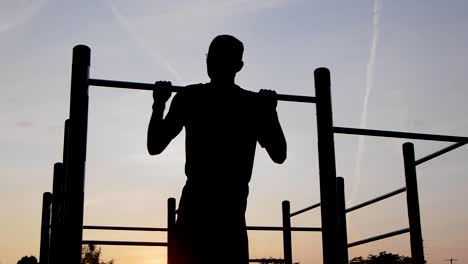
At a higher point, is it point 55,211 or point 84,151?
point 55,211

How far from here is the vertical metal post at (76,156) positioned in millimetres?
3035

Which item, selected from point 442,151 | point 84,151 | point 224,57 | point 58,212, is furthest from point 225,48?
point 58,212

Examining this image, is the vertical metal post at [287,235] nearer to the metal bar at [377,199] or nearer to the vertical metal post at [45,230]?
the metal bar at [377,199]

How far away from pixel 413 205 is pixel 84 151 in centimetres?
287

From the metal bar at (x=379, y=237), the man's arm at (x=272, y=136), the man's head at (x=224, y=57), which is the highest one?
the man's head at (x=224, y=57)

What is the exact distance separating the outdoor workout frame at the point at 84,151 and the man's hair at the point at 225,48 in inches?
24.8

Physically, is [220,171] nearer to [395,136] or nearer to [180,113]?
[180,113]

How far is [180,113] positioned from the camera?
2.59 m

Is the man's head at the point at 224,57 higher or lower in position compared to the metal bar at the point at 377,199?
higher

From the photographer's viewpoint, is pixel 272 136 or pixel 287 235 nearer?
pixel 272 136

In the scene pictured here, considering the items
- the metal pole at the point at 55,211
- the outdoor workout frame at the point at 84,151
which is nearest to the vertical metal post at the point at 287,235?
the metal pole at the point at 55,211

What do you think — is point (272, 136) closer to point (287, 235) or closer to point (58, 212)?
point (58, 212)

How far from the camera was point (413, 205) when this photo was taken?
4.86 meters

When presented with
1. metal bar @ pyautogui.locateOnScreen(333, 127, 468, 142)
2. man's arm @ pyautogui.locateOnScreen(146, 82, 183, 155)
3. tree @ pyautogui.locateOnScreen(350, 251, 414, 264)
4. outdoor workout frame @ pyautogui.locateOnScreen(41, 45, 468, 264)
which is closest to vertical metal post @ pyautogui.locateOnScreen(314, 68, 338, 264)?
outdoor workout frame @ pyautogui.locateOnScreen(41, 45, 468, 264)
